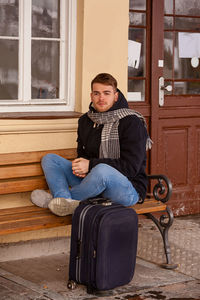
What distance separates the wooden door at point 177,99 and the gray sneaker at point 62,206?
1955mm

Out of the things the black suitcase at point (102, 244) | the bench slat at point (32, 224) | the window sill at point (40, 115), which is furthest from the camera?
the window sill at point (40, 115)

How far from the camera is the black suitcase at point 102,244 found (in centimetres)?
473

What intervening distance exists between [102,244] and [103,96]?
1.26 m

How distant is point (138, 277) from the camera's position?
5.27 m

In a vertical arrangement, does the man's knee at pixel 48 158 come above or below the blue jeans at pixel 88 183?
above

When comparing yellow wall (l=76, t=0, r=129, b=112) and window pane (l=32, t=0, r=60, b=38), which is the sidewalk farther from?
window pane (l=32, t=0, r=60, b=38)

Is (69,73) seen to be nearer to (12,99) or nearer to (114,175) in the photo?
(12,99)

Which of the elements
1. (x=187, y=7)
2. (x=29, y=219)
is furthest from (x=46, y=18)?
(x=29, y=219)

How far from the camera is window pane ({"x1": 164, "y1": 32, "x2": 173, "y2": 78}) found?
6.93 m

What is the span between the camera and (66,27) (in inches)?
237

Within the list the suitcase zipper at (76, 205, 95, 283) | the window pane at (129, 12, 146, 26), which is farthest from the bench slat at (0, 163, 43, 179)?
the window pane at (129, 12, 146, 26)

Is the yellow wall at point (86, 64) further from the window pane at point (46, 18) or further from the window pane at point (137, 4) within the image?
the window pane at point (137, 4)

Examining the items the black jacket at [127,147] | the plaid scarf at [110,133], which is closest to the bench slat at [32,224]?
the black jacket at [127,147]

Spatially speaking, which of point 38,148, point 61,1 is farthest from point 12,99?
point 61,1
